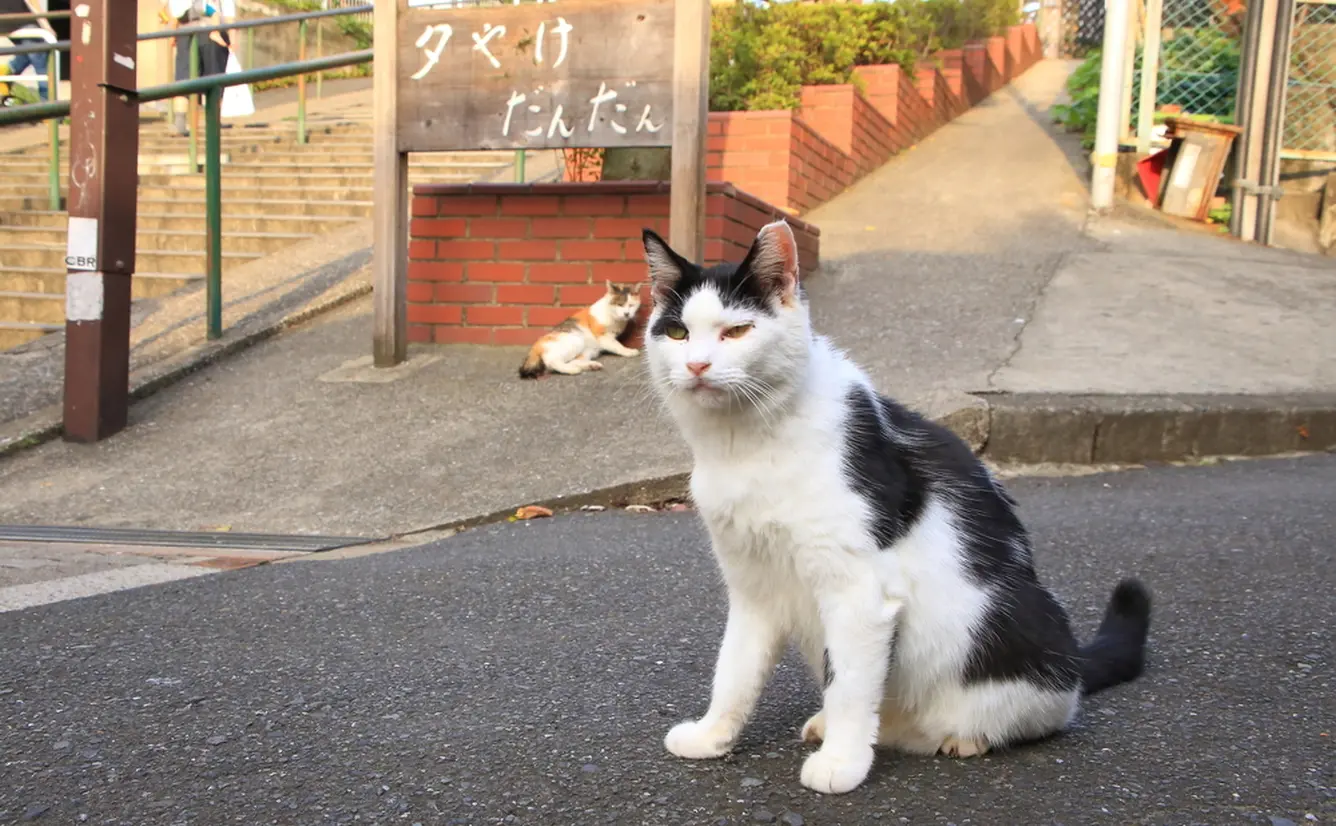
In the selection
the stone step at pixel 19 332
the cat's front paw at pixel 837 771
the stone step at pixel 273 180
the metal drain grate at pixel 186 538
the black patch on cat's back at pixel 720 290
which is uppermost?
the stone step at pixel 273 180

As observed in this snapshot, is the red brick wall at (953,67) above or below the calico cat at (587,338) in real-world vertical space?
above

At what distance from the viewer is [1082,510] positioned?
3992 mm

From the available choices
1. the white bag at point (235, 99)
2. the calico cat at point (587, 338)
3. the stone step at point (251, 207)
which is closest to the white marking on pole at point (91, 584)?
the calico cat at point (587, 338)

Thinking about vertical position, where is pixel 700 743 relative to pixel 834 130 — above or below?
below

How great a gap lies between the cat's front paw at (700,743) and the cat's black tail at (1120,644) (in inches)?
29.9

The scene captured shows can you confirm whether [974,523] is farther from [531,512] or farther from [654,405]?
[654,405]

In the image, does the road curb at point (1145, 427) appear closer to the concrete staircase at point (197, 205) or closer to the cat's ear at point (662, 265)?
the cat's ear at point (662, 265)

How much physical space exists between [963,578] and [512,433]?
10.9 feet

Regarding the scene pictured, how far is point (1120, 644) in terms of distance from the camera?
2.28 metres

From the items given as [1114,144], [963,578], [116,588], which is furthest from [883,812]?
[1114,144]

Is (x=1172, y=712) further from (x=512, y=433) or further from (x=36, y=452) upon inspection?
(x=36, y=452)

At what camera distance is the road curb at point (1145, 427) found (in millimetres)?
4617

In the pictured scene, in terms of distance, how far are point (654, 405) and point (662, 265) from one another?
305 cm

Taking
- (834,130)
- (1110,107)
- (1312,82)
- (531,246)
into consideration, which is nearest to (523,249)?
(531,246)
